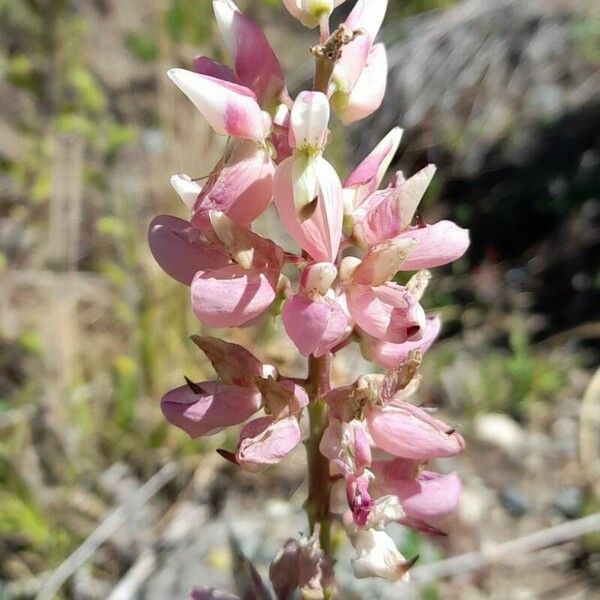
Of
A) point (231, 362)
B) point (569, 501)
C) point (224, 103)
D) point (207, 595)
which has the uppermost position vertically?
point (224, 103)

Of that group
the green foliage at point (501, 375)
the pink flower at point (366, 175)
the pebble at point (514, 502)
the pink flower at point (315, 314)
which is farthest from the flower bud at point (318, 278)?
the green foliage at point (501, 375)

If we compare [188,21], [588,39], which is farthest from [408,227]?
[588,39]

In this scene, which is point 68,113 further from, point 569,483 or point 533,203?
point 569,483

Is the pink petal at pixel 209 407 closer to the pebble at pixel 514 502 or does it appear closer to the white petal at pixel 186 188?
the white petal at pixel 186 188

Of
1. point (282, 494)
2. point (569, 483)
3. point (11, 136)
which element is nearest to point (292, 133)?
point (282, 494)

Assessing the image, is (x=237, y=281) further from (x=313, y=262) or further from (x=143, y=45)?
(x=143, y=45)

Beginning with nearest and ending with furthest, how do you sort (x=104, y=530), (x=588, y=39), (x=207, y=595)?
1. (x=207, y=595)
2. (x=104, y=530)
3. (x=588, y=39)

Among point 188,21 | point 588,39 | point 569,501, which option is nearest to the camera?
point 569,501
